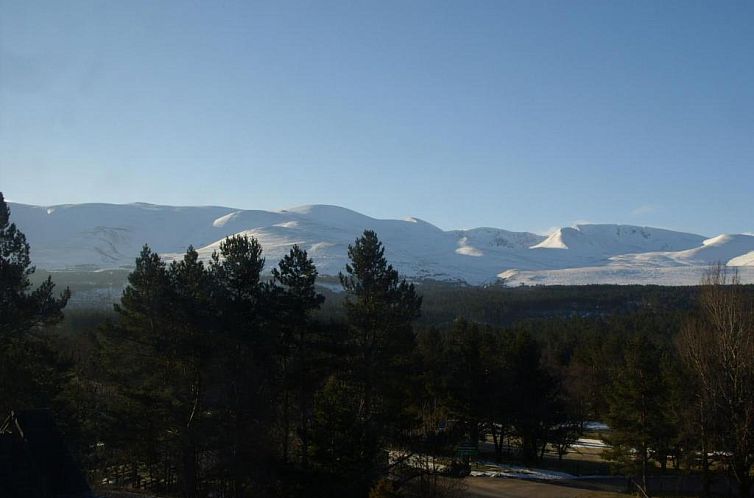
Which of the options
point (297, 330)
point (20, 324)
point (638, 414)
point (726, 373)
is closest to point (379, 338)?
point (297, 330)

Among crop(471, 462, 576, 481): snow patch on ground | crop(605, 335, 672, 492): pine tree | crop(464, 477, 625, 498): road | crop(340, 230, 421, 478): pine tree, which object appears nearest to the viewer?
crop(340, 230, 421, 478): pine tree

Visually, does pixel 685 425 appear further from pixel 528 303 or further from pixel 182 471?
pixel 528 303

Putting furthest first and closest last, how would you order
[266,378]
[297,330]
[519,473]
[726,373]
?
1. [519,473]
2. [726,373]
3. [297,330]
4. [266,378]

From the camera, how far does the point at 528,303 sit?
15238 centimetres

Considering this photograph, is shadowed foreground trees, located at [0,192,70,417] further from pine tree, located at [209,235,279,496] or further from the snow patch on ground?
the snow patch on ground

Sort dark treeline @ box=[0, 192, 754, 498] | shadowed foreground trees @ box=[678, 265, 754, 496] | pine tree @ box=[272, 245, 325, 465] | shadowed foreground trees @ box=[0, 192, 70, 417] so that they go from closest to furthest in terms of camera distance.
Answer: dark treeline @ box=[0, 192, 754, 498]
shadowed foreground trees @ box=[0, 192, 70, 417]
pine tree @ box=[272, 245, 325, 465]
shadowed foreground trees @ box=[678, 265, 754, 496]

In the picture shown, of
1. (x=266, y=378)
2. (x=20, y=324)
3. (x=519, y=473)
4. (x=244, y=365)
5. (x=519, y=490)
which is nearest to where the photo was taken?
(x=244, y=365)

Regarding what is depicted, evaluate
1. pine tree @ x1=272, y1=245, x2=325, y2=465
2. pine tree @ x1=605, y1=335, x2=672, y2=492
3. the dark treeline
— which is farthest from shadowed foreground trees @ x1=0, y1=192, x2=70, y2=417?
pine tree @ x1=605, y1=335, x2=672, y2=492

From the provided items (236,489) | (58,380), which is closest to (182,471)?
(236,489)

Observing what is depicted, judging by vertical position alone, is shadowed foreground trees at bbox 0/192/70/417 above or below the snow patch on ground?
above

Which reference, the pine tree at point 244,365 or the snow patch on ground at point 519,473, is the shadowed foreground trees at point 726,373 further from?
the pine tree at point 244,365

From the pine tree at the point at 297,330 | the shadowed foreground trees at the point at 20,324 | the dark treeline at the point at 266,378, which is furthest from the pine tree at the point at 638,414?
the shadowed foreground trees at the point at 20,324

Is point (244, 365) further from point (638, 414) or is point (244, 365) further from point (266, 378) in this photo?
point (638, 414)

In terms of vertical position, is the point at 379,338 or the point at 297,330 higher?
the point at 297,330
